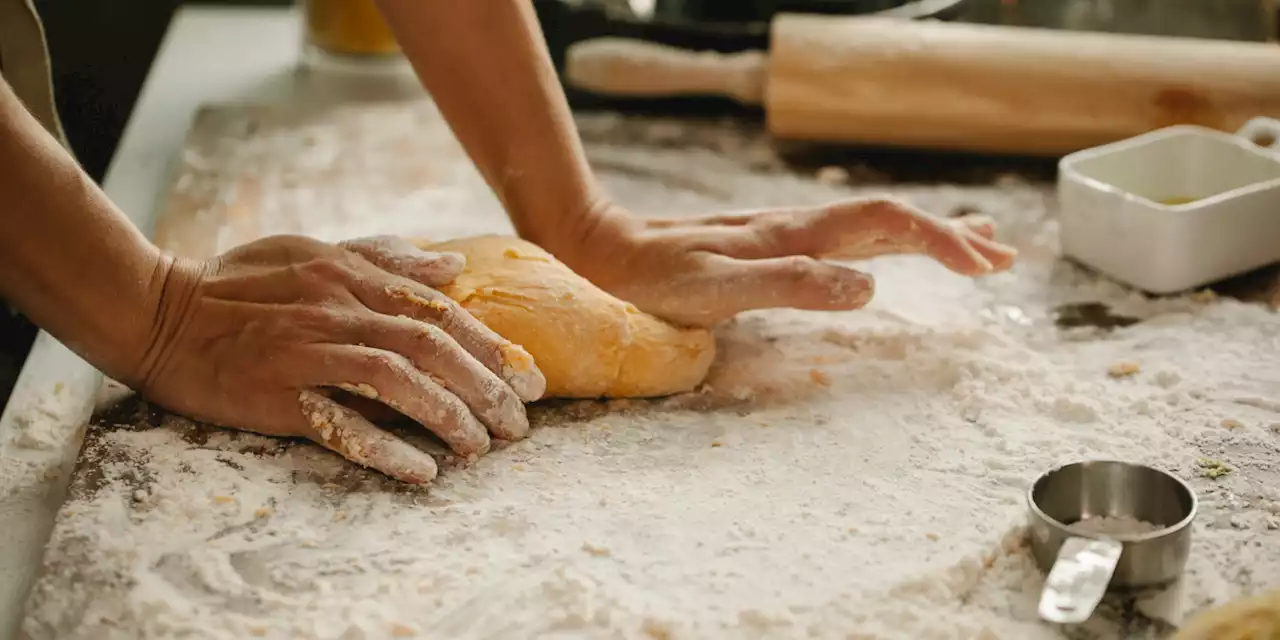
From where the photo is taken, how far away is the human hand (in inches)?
51.3

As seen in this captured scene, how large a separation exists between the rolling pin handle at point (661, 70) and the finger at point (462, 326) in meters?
0.95

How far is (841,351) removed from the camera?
141cm

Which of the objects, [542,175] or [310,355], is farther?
[542,175]

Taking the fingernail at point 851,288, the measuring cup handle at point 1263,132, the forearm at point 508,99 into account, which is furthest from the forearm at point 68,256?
the measuring cup handle at point 1263,132

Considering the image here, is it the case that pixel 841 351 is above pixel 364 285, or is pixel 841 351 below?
below

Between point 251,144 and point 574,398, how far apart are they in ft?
3.13

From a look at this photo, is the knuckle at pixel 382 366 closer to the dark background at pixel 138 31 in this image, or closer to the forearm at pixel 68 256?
the forearm at pixel 68 256

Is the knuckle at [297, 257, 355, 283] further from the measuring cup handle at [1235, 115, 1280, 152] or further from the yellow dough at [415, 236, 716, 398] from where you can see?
the measuring cup handle at [1235, 115, 1280, 152]

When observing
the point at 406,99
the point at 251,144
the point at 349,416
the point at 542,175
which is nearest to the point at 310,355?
the point at 349,416

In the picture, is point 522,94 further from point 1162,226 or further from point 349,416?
point 1162,226

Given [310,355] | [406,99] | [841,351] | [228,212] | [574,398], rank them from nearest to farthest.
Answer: [310,355]
[574,398]
[841,351]
[228,212]
[406,99]

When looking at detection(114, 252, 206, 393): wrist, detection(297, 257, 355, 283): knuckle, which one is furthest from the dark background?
detection(297, 257, 355, 283): knuckle

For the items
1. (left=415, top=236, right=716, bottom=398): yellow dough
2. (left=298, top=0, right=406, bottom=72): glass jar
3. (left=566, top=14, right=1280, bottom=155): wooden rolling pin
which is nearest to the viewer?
(left=415, top=236, right=716, bottom=398): yellow dough

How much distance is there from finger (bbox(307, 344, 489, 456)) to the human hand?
0.93 feet
